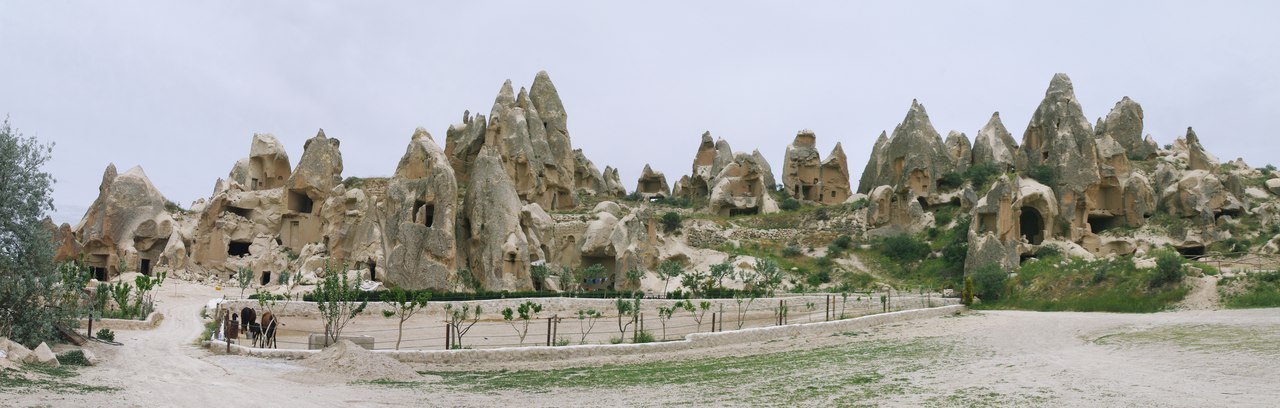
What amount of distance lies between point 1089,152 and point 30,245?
4968cm

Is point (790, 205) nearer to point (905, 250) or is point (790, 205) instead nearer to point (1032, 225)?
point (905, 250)

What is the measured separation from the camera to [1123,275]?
36000 mm

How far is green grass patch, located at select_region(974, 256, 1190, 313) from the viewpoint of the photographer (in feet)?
109

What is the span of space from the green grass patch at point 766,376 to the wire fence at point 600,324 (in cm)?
414

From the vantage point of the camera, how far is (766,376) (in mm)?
18953

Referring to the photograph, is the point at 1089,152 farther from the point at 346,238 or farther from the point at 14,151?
the point at 14,151

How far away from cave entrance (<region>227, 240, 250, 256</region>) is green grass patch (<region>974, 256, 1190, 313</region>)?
39269mm

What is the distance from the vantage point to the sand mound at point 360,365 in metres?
19.1

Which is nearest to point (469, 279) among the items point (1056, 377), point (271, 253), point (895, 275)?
point (271, 253)

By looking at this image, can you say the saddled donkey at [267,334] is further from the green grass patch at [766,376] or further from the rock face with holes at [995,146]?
the rock face with holes at [995,146]

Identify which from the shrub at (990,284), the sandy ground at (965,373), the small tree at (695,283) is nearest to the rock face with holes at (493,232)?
the small tree at (695,283)

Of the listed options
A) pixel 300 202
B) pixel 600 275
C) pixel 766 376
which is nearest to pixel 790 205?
pixel 600 275

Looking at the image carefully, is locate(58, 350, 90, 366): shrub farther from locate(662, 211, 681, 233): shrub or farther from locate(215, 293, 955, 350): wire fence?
locate(662, 211, 681, 233): shrub

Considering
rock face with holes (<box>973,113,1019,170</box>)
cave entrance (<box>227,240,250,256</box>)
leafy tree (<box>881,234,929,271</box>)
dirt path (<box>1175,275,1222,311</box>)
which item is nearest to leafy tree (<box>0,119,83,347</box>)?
dirt path (<box>1175,275,1222,311</box>)
